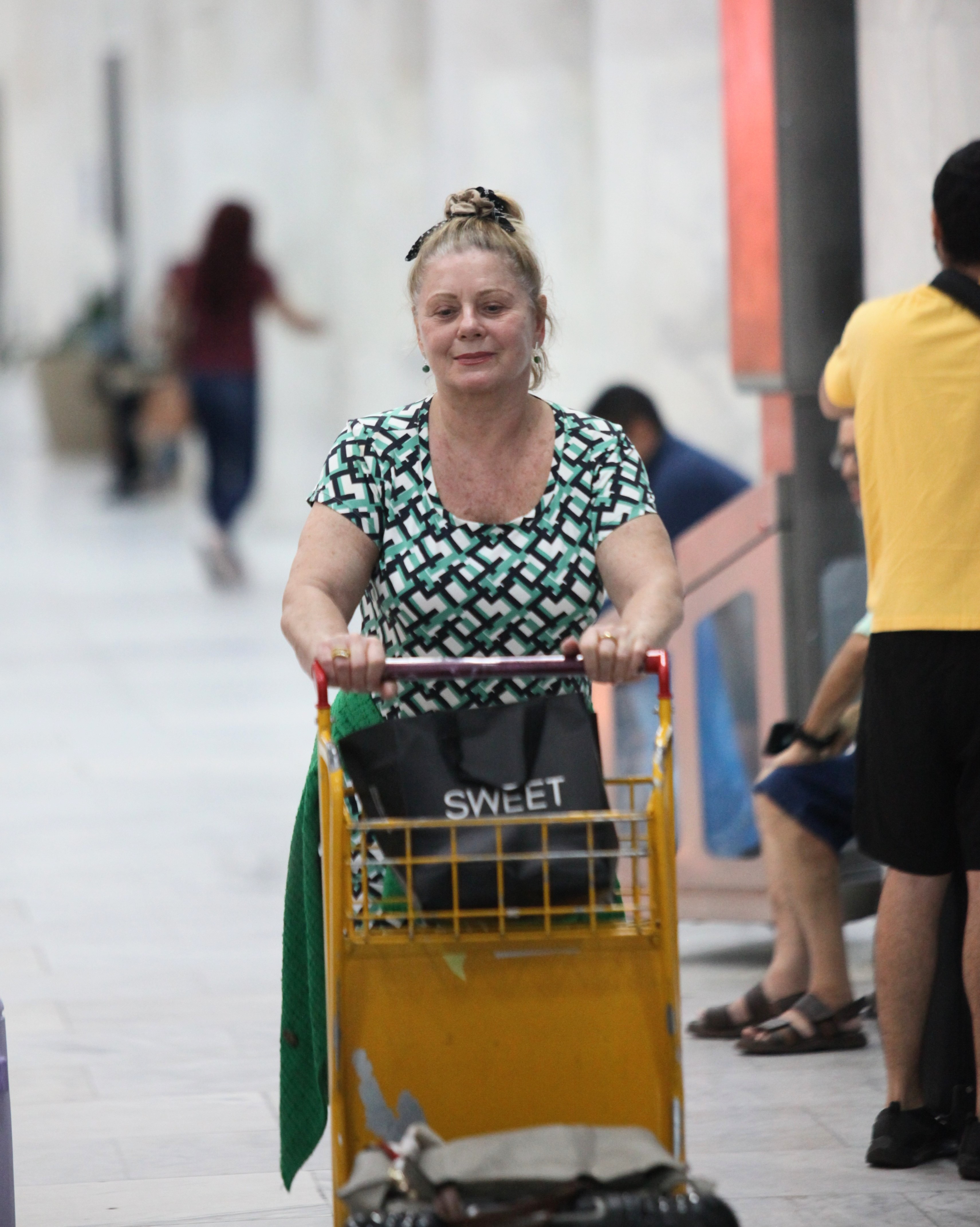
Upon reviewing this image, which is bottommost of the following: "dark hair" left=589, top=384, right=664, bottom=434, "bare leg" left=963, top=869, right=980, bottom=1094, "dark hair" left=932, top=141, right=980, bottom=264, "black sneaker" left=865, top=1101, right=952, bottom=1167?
"black sneaker" left=865, top=1101, right=952, bottom=1167

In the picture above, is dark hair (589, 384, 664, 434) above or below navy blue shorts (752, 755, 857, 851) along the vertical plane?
above

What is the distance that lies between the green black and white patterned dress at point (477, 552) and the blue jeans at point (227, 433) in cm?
1119

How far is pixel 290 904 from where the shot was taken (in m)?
3.57

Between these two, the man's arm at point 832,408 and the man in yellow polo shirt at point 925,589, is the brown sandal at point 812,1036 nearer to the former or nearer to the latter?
the man in yellow polo shirt at point 925,589

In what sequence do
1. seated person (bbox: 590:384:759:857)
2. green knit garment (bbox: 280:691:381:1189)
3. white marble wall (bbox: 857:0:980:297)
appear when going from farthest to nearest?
seated person (bbox: 590:384:759:857)
white marble wall (bbox: 857:0:980:297)
green knit garment (bbox: 280:691:381:1189)

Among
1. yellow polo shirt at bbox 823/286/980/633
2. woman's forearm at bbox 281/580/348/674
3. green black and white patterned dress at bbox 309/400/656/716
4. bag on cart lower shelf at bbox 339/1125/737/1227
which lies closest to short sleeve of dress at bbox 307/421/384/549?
green black and white patterned dress at bbox 309/400/656/716

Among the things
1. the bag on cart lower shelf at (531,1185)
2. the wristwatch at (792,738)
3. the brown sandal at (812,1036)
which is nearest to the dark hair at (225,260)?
the wristwatch at (792,738)

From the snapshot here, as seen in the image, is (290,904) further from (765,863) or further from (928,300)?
(765,863)

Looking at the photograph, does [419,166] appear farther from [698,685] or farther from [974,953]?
[974,953]

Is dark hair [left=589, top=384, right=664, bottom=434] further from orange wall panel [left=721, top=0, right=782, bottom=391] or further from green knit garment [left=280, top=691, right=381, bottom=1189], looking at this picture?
green knit garment [left=280, top=691, right=381, bottom=1189]

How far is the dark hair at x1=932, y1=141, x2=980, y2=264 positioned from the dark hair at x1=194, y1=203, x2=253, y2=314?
9.91m

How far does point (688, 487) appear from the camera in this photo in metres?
6.48

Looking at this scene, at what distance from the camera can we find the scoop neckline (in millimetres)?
3246

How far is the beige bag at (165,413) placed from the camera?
57.3ft
